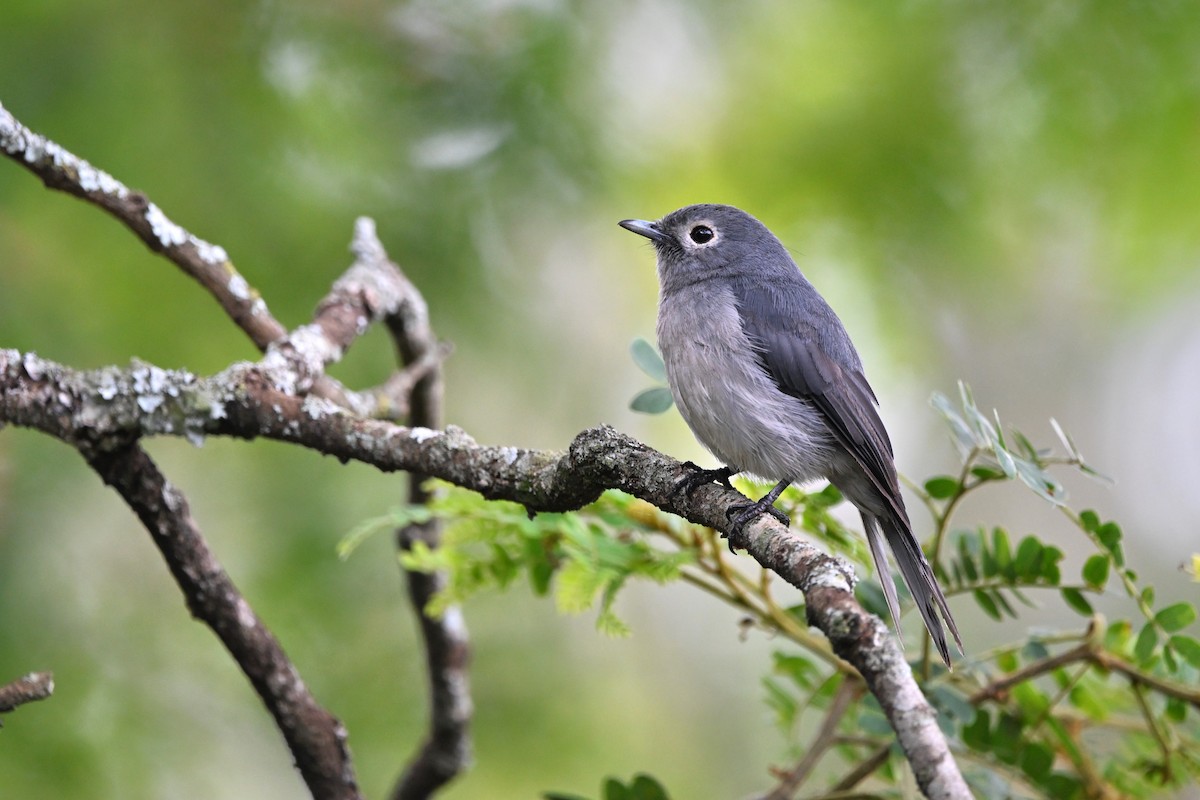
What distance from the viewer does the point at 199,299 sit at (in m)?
4.31

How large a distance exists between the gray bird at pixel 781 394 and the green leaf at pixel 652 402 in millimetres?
176

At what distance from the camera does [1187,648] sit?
234 centimetres

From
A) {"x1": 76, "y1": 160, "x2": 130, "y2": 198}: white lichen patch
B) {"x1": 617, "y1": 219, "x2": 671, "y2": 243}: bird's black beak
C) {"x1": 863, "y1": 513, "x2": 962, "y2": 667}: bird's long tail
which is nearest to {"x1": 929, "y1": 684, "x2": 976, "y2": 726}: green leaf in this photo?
{"x1": 863, "y1": 513, "x2": 962, "y2": 667}: bird's long tail

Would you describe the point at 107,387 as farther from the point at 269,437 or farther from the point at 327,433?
the point at 327,433

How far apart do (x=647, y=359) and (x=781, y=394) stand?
0.43 meters

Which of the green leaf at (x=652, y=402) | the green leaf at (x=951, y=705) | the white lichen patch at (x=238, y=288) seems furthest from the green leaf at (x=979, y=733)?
the white lichen patch at (x=238, y=288)

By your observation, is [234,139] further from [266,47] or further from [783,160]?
[783,160]

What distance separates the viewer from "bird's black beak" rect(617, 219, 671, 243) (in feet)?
12.8

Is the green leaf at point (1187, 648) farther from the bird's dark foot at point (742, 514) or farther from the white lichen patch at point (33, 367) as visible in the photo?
the white lichen patch at point (33, 367)

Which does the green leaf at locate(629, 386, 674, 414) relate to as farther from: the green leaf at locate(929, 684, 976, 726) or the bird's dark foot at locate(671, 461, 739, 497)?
the green leaf at locate(929, 684, 976, 726)

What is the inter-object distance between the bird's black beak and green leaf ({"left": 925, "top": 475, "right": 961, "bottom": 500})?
170cm

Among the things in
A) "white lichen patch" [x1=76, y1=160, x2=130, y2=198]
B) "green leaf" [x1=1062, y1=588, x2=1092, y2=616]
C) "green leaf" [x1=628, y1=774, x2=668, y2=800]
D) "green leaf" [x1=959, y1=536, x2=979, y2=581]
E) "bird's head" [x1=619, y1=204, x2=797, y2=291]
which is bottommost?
"green leaf" [x1=628, y1=774, x2=668, y2=800]

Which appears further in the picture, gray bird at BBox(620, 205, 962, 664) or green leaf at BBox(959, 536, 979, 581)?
gray bird at BBox(620, 205, 962, 664)

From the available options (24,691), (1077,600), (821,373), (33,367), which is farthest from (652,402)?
(24,691)
